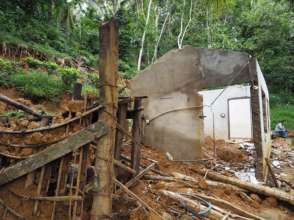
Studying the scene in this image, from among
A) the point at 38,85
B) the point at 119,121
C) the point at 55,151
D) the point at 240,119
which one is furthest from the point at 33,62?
the point at 240,119

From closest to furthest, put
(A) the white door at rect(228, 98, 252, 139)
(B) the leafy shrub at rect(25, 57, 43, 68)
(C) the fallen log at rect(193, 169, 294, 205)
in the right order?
1. (C) the fallen log at rect(193, 169, 294, 205)
2. (B) the leafy shrub at rect(25, 57, 43, 68)
3. (A) the white door at rect(228, 98, 252, 139)

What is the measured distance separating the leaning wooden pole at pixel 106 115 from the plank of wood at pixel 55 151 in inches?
4.4

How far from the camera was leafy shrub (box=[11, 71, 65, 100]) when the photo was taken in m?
9.51

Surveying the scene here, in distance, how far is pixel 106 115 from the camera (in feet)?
11.2

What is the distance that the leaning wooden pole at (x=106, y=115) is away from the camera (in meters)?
3.36

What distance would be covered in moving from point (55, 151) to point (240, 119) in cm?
1097

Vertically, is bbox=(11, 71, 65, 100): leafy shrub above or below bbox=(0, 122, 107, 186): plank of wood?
above

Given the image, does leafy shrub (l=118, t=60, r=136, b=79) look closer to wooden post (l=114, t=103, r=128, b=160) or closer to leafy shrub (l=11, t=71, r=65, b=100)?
leafy shrub (l=11, t=71, r=65, b=100)

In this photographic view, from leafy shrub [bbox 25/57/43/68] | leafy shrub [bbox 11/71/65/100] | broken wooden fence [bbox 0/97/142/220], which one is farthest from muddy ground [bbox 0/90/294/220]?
leafy shrub [bbox 25/57/43/68]

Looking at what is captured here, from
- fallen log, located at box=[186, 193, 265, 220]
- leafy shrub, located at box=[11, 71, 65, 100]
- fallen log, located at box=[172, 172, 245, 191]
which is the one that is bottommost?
fallen log, located at box=[186, 193, 265, 220]

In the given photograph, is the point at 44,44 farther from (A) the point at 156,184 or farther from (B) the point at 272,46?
(B) the point at 272,46

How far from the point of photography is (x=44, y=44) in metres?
13.2

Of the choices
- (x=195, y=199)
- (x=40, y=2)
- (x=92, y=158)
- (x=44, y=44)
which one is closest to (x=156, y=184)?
(x=195, y=199)

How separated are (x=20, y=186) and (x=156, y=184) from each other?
2.17 metres
